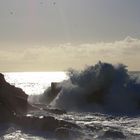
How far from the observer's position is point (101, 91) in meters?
45.4

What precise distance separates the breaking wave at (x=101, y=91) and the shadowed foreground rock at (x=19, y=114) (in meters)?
9.31

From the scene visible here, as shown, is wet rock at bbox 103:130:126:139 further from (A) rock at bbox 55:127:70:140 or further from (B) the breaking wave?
(B) the breaking wave

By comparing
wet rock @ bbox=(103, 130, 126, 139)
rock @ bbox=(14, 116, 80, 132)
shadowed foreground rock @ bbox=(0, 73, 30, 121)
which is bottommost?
wet rock @ bbox=(103, 130, 126, 139)

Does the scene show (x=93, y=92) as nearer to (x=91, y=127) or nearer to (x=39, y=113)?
(x=39, y=113)

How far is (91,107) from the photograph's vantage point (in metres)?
40.1

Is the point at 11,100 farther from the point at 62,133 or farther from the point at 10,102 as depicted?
the point at 62,133

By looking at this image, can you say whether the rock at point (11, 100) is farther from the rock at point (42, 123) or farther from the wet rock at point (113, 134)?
the wet rock at point (113, 134)

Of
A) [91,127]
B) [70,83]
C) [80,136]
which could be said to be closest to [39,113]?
[91,127]

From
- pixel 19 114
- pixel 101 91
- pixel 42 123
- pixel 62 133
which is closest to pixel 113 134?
pixel 62 133

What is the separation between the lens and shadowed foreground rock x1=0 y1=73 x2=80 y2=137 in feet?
80.9

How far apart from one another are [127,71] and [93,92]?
5.88m

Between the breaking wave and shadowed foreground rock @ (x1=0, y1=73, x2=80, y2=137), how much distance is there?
366 inches

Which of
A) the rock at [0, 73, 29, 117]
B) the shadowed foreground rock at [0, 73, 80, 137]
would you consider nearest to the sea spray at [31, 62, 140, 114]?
the rock at [0, 73, 29, 117]

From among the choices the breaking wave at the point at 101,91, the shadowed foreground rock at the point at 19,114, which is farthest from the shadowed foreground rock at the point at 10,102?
the breaking wave at the point at 101,91
